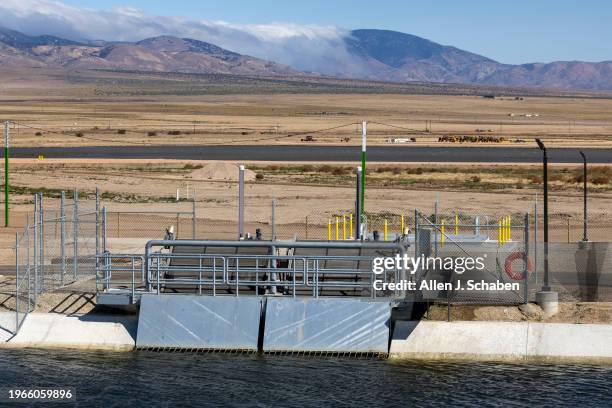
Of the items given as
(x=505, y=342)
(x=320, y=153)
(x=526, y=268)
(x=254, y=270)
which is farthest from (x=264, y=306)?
(x=320, y=153)

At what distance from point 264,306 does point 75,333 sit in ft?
14.2

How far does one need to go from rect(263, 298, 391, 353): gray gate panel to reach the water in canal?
0.35 metres

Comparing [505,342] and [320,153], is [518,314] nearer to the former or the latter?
[505,342]

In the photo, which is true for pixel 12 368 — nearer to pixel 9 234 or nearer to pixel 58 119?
pixel 9 234

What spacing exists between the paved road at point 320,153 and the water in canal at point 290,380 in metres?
54.4

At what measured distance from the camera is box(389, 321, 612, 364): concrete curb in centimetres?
2323

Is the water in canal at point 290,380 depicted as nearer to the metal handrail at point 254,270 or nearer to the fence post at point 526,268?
the metal handrail at point 254,270

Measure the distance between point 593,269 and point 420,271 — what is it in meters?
6.34

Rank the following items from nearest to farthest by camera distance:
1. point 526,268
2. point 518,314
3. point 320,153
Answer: point 526,268 < point 518,314 < point 320,153

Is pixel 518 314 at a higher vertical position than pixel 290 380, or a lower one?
higher

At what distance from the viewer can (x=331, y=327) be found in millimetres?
23547

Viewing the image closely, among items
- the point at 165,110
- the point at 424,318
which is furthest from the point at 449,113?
the point at 424,318

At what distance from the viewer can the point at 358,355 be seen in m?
23.5

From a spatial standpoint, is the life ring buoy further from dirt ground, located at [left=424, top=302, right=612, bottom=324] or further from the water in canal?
the water in canal
